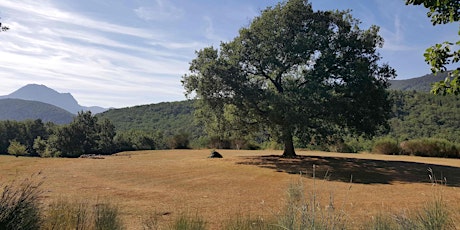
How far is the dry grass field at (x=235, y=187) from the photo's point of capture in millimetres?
6953

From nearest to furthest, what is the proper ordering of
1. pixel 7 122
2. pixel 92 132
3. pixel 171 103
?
pixel 92 132
pixel 7 122
pixel 171 103

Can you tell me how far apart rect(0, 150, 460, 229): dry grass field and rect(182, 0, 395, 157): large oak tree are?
2.17 metres

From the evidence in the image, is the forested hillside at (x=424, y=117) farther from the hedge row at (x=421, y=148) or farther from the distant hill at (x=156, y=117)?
the distant hill at (x=156, y=117)

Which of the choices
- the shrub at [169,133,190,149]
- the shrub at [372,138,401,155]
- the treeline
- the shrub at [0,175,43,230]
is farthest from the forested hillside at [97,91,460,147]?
the shrub at [0,175,43,230]

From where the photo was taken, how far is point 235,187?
10469 mm

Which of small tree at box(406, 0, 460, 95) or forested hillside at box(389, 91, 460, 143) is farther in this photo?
forested hillside at box(389, 91, 460, 143)

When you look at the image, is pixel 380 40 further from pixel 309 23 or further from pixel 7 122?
pixel 7 122

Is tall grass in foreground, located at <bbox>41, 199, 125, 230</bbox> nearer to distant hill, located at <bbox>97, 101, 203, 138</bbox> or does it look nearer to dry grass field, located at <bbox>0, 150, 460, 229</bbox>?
dry grass field, located at <bbox>0, 150, 460, 229</bbox>

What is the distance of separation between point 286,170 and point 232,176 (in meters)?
2.43

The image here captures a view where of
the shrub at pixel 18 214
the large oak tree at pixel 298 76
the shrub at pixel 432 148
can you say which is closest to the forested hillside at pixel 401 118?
the shrub at pixel 432 148

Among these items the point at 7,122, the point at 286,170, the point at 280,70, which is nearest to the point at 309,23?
the point at 280,70

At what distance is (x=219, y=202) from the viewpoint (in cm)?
813

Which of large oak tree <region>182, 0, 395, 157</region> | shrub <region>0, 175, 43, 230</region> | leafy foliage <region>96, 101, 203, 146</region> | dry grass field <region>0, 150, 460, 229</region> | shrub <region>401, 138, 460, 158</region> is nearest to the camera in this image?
shrub <region>0, 175, 43, 230</region>

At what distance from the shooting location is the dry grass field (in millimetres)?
6953
